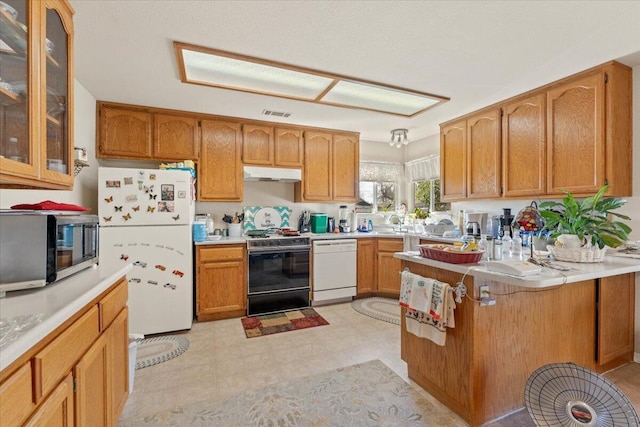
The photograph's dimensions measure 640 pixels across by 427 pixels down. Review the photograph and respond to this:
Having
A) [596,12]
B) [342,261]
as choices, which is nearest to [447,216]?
[342,261]

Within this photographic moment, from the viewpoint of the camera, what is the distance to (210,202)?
12.4ft

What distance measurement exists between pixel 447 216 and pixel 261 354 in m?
3.16

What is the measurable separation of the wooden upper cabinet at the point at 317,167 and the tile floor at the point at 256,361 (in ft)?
5.61

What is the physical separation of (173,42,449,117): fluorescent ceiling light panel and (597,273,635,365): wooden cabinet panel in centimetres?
211

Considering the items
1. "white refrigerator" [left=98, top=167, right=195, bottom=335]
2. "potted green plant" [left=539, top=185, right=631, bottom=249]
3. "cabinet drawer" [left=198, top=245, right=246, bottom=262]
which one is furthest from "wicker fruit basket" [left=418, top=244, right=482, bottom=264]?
"white refrigerator" [left=98, top=167, right=195, bottom=335]

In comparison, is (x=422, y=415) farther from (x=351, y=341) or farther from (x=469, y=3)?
(x=469, y=3)

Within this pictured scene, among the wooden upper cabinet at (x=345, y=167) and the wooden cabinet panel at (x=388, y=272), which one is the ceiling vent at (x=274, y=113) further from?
the wooden cabinet panel at (x=388, y=272)

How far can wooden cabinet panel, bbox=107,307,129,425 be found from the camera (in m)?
1.45

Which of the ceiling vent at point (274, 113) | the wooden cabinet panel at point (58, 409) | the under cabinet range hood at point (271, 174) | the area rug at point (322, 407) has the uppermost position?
the ceiling vent at point (274, 113)

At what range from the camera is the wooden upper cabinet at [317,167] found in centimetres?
404

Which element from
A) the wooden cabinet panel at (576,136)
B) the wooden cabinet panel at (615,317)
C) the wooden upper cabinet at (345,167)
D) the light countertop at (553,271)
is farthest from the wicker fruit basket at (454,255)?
the wooden upper cabinet at (345,167)

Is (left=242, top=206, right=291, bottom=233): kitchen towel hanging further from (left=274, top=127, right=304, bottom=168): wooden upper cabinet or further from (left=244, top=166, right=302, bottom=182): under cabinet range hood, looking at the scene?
(left=274, top=127, right=304, bottom=168): wooden upper cabinet

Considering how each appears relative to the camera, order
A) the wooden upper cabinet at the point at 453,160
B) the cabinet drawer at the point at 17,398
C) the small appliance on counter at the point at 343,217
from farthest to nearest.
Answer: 1. the small appliance on counter at the point at 343,217
2. the wooden upper cabinet at the point at 453,160
3. the cabinet drawer at the point at 17,398

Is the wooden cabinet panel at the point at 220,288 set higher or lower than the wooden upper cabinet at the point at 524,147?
lower
